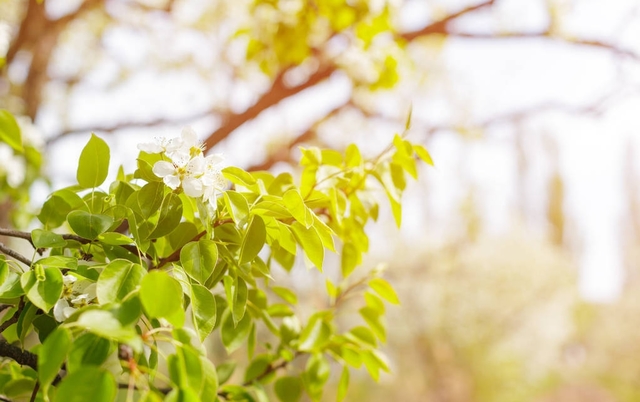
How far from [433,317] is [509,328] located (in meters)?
0.69

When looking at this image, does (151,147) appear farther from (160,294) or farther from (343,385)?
(343,385)

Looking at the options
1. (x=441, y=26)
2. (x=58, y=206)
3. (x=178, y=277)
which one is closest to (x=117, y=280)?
(x=178, y=277)

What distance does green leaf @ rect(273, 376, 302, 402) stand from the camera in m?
0.45

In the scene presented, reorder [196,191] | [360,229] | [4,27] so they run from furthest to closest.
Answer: [4,27]
[360,229]
[196,191]

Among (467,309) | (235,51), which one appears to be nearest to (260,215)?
(235,51)

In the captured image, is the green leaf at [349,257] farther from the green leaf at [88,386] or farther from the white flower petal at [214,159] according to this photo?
the green leaf at [88,386]

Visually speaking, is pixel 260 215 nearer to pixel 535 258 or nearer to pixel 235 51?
pixel 235 51

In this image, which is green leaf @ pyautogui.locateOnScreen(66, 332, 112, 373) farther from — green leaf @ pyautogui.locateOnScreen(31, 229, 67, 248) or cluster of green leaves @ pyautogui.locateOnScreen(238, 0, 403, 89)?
cluster of green leaves @ pyautogui.locateOnScreen(238, 0, 403, 89)

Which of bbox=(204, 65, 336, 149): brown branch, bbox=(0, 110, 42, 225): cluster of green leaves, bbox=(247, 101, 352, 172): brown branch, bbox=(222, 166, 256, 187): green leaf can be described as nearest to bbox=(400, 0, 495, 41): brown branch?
bbox=(204, 65, 336, 149): brown branch

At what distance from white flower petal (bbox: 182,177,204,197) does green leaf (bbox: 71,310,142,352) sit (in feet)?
0.29

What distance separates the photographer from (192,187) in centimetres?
27

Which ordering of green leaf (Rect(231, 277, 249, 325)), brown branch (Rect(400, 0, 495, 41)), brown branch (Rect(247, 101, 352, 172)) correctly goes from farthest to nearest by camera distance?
brown branch (Rect(247, 101, 352, 172)) → brown branch (Rect(400, 0, 495, 41)) → green leaf (Rect(231, 277, 249, 325))

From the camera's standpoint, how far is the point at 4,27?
54 cm

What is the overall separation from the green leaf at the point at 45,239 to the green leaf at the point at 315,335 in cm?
20
